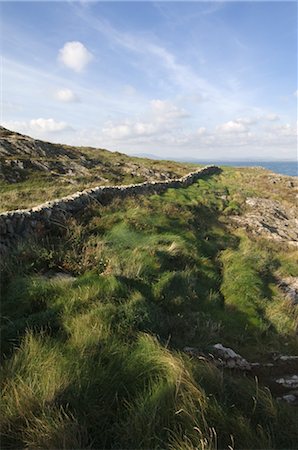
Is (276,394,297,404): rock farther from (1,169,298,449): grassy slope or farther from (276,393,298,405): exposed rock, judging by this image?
(1,169,298,449): grassy slope

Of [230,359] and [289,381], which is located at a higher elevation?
[230,359]

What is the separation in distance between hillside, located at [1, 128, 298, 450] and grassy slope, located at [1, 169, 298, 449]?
21 millimetres

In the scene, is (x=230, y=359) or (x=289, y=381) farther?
(x=230, y=359)

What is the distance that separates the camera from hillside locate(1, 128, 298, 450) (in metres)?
3.88

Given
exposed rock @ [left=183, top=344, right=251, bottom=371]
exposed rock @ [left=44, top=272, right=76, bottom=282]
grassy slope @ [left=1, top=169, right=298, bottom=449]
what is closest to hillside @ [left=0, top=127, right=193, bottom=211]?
grassy slope @ [left=1, top=169, right=298, bottom=449]

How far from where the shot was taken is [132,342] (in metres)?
5.39

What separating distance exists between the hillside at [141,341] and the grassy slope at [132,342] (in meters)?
0.02

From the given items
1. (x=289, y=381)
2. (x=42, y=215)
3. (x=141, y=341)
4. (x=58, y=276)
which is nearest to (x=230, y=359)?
(x=289, y=381)

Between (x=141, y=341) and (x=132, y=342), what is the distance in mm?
143

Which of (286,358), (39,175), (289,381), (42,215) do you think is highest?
(39,175)

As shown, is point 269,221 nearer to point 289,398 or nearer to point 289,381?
point 289,381

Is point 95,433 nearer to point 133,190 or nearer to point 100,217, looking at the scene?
point 100,217

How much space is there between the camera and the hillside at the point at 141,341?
388 centimetres

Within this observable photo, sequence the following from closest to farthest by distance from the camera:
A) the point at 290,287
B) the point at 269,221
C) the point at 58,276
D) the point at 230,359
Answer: the point at 230,359 < the point at 58,276 < the point at 290,287 < the point at 269,221
